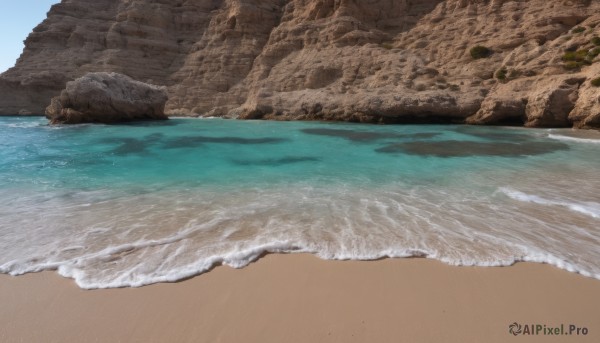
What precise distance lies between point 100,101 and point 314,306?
28923 mm

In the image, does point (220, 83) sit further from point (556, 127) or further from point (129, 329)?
point (129, 329)

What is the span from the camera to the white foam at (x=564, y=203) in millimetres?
5730

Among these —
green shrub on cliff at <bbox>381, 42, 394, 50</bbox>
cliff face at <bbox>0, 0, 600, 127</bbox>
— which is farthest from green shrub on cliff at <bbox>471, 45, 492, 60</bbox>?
green shrub on cliff at <bbox>381, 42, 394, 50</bbox>

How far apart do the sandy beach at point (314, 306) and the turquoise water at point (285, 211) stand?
27cm

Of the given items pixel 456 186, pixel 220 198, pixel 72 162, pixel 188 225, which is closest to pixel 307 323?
pixel 188 225

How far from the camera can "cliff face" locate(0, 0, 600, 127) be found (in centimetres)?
2497

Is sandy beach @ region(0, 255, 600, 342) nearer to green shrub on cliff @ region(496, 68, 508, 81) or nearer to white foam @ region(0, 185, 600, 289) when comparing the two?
white foam @ region(0, 185, 600, 289)

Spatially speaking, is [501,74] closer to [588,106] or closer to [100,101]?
[588,106]

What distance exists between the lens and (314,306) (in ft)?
10.6

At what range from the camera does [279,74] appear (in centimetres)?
4006

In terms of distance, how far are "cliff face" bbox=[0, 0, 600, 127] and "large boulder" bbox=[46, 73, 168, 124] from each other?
32.3 feet

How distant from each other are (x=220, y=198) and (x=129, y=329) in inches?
152

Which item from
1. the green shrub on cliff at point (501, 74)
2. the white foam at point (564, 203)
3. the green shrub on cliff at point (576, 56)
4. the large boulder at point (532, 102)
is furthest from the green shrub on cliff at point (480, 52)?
the white foam at point (564, 203)

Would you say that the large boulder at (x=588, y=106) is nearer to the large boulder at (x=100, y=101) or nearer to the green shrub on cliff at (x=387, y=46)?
the green shrub on cliff at (x=387, y=46)
